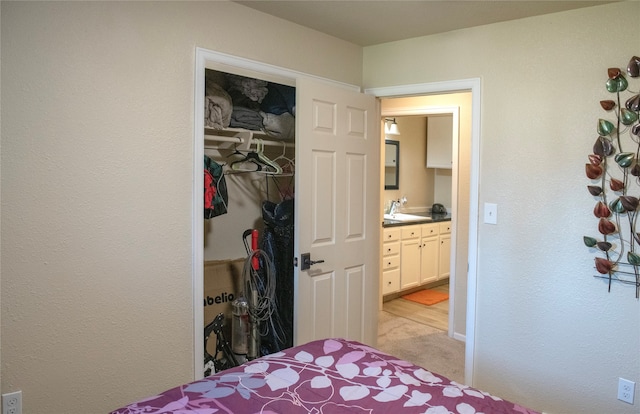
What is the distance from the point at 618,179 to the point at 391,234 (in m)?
2.72

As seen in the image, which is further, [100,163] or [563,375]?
[563,375]

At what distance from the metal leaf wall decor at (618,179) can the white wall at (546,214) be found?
0.06 meters

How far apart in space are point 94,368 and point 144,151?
106 centimetres

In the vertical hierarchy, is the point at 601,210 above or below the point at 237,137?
below

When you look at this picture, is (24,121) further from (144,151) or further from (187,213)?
(187,213)

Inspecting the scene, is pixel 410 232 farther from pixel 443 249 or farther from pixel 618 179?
pixel 618 179

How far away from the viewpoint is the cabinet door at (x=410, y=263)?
16.9 ft

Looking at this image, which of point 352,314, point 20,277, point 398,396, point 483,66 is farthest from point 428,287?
point 20,277

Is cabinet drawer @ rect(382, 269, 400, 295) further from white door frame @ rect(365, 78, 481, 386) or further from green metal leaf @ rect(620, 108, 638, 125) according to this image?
green metal leaf @ rect(620, 108, 638, 125)

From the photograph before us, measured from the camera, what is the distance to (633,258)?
2307mm

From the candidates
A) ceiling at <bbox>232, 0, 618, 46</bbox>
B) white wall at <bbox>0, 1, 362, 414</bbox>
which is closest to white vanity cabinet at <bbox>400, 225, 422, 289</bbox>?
ceiling at <bbox>232, 0, 618, 46</bbox>

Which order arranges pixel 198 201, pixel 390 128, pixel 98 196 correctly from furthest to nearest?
pixel 390 128
pixel 198 201
pixel 98 196

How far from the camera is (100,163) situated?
6.77 feet

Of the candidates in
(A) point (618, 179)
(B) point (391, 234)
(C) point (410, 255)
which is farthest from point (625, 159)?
(C) point (410, 255)
